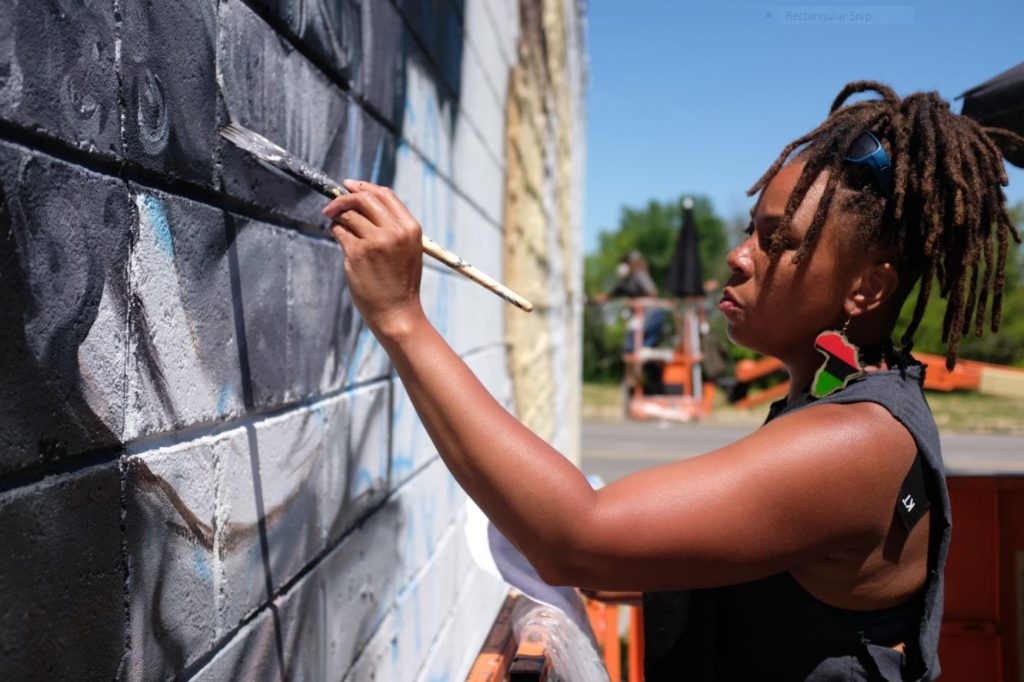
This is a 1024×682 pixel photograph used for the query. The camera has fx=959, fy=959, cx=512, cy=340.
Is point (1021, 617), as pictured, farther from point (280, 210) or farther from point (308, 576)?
point (280, 210)

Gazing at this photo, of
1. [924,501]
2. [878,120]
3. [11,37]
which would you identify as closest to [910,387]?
[924,501]

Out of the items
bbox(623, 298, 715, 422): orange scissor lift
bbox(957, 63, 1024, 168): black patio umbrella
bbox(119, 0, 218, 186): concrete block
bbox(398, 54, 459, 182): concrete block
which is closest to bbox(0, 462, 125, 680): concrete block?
bbox(119, 0, 218, 186): concrete block

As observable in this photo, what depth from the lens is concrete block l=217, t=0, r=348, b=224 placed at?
4.51 feet

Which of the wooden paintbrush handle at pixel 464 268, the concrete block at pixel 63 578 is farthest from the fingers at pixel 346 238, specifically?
the concrete block at pixel 63 578

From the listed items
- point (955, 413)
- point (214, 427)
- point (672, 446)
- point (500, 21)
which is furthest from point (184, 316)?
point (955, 413)

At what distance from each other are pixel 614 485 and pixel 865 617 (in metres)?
0.48

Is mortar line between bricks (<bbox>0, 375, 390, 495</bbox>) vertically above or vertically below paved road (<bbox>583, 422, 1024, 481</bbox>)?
above

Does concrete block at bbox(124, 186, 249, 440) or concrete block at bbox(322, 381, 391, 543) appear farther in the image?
concrete block at bbox(322, 381, 391, 543)

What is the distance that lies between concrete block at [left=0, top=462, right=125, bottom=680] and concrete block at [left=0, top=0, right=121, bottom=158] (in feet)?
1.14

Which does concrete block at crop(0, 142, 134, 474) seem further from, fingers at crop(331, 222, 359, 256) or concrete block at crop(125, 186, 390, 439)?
fingers at crop(331, 222, 359, 256)

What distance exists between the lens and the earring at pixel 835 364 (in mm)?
1513

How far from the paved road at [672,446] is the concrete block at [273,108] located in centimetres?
751

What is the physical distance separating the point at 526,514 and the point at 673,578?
0.23m

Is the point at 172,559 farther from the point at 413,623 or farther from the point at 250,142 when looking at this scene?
the point at 413,623
